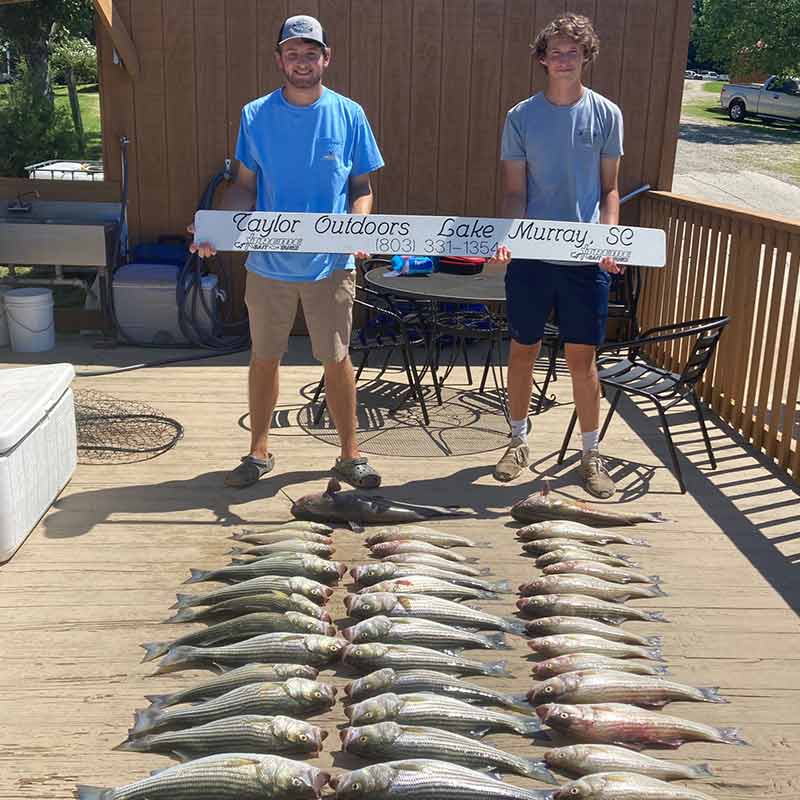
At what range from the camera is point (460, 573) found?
3.30 meters

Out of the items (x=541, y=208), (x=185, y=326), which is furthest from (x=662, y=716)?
(x=185, y=326)

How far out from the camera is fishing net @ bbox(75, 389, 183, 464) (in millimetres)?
4617

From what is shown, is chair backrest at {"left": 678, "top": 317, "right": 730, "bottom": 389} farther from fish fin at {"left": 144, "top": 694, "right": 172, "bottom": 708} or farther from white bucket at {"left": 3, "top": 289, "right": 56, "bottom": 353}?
white bucket at {"left": 3, "top": 289, "right": 56, "bottom": 353}

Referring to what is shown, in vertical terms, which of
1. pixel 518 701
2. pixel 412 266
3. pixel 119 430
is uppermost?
pixel 412 266

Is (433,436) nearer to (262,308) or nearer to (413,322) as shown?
(413,322)

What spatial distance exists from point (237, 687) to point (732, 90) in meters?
30.9

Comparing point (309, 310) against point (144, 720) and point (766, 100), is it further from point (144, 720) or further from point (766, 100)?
point (766, 100)

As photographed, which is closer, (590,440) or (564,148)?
(564,148)

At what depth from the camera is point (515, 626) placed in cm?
303

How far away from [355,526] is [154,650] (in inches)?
41.7

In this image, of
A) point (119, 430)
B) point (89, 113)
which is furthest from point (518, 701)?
point (89, 113)

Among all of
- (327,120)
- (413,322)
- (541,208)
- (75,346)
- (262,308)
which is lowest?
(75,346)

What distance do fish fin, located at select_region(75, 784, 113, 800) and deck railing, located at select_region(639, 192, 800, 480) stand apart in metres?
3.31

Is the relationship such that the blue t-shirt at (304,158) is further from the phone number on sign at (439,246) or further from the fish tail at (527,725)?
the fish tail at (527,725)
